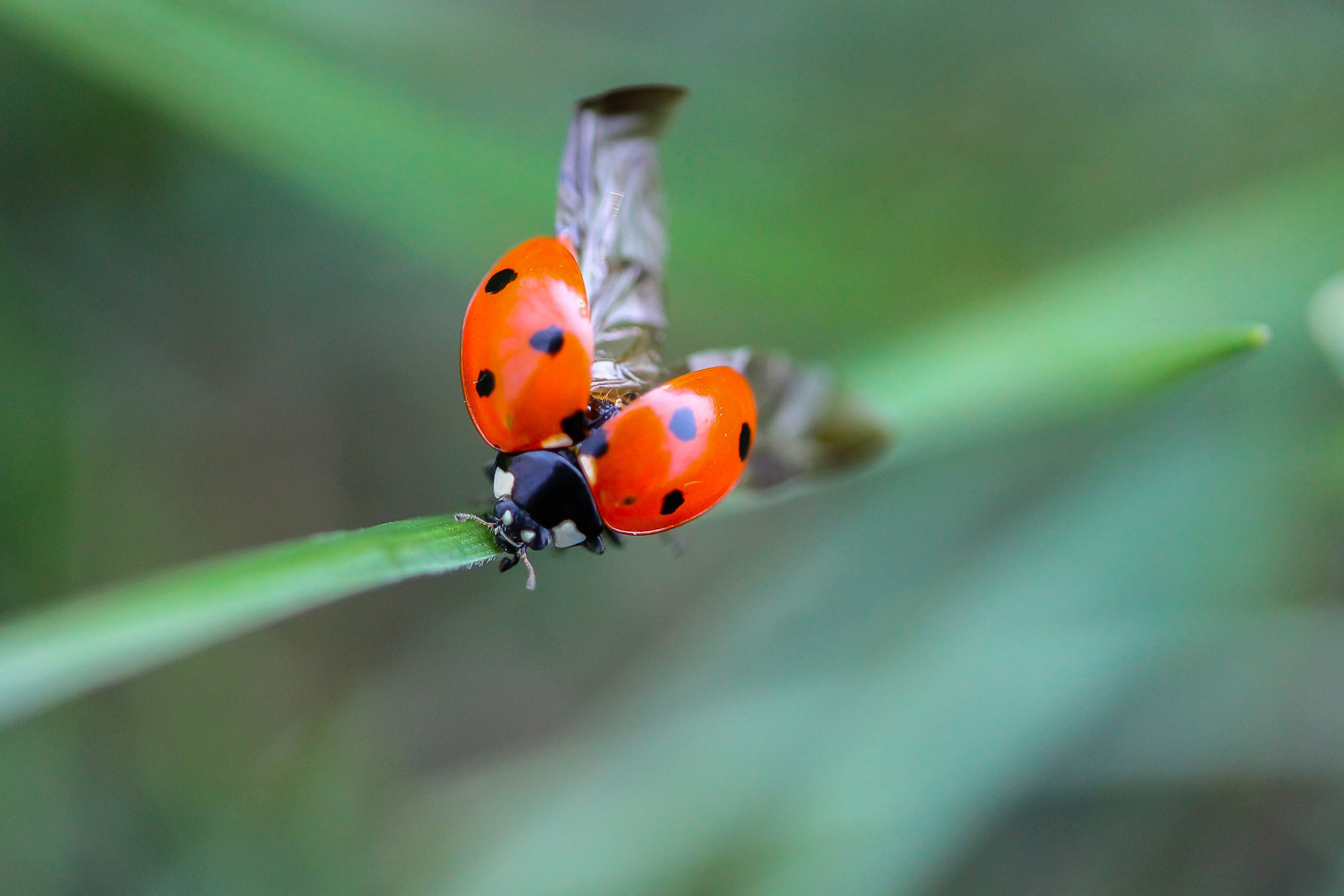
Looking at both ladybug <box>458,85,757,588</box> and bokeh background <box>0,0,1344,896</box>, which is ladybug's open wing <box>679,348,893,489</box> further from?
bokeh background <box>0,0,1344,896</box>

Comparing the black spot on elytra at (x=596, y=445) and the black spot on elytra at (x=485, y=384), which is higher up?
the black spot on elytra at (x=485, y=384)

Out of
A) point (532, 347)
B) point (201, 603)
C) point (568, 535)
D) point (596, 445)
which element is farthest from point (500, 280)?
point (201, 603)

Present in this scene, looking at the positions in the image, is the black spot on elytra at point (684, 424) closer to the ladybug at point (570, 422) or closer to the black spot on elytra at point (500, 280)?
the ladybug at point (570, 422)

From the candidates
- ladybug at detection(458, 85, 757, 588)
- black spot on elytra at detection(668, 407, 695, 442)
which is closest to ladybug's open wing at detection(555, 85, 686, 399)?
ladybug at detection(458, 85, 757, 588)

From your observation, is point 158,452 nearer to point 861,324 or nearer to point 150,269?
point 150,269

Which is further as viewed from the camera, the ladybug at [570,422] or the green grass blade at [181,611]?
the ladybug at [570,422]

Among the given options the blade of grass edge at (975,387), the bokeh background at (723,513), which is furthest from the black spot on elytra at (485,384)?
the bokeh background at (723,513)

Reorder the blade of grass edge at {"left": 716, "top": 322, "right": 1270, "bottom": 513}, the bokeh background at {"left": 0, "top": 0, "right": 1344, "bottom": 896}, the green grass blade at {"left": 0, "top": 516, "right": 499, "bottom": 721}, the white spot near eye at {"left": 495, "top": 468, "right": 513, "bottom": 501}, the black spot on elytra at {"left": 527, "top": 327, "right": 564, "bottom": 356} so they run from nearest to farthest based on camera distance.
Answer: the green grass blade at {"left": 0, "top": 516, "right": 499, "bottom": 721}
the black spot on elytra at {"left": 527, "top": 327, "right": 564, "bottom": 356}
the white spot near eye at {"left": 495, "top": 468, "right": 513, "bottom": 501}
the blade of grass edge at {"left": 716, "top": 322, "right": 1270, "bottom": 513}
the bokeh background at {"left": 0, "top": 0, "right": 1344, "bottom": 896}
